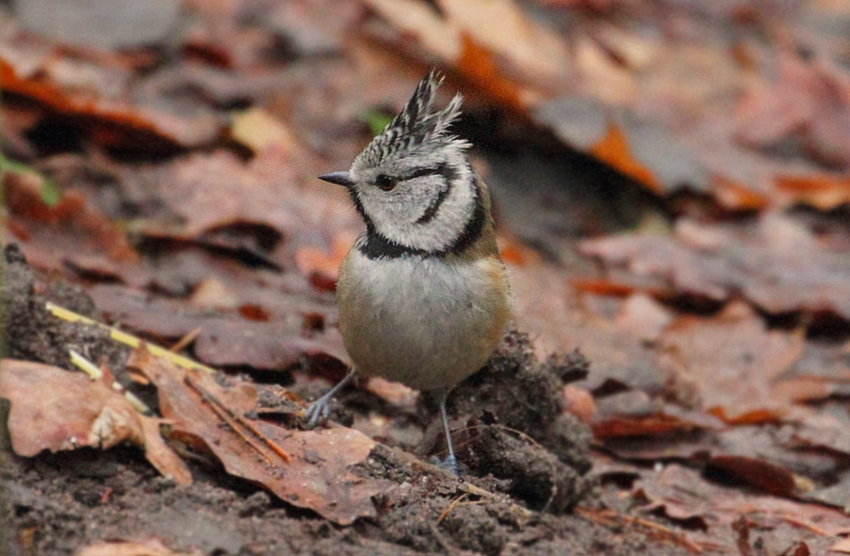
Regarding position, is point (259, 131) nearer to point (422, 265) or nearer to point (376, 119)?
point (376, 119)

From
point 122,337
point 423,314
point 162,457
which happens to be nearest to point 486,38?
point 423,314

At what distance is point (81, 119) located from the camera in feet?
20.4

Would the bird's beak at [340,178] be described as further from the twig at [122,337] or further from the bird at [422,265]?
the twig at [122,337]

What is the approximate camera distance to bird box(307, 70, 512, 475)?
13.2 ft

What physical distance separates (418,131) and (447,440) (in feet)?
3.93

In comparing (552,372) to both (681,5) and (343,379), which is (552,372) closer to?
(343,379)

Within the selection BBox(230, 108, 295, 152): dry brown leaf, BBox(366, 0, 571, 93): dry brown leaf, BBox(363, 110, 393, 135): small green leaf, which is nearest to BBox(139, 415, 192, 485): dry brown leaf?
BBox(230, 108, 295, 152): dry brown leaf

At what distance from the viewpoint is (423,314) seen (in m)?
4.01

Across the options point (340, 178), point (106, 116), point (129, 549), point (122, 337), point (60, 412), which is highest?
point (340, 178)

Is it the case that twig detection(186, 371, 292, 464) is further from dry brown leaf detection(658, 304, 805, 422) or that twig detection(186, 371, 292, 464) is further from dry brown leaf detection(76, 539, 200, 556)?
dry brown leaf detection(658, 304, 805, 422)

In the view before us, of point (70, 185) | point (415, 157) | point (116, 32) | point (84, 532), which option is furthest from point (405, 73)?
point (84, 532)

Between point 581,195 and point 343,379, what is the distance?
11.4 ft

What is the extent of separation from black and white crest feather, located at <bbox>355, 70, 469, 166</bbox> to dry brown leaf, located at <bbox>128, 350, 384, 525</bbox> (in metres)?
1.13

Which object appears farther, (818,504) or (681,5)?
(681,5)
